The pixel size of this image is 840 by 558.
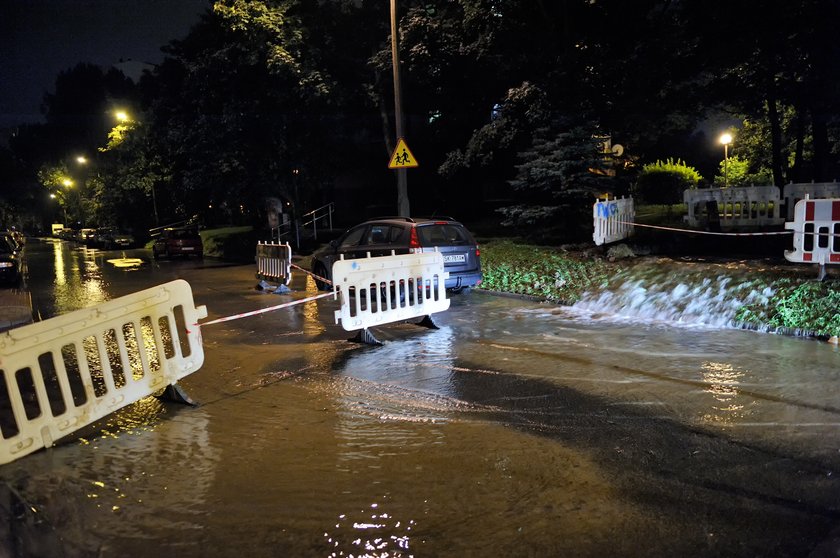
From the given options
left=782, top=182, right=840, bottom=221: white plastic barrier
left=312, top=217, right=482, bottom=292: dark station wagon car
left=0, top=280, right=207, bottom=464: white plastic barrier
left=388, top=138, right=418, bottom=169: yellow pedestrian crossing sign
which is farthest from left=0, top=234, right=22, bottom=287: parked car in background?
left=782, top=182, right=840, bottom=221: white plastic barrier

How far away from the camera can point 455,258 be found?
12391mm

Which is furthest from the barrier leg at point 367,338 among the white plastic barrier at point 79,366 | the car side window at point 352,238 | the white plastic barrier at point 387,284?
the car side window at point 352,238

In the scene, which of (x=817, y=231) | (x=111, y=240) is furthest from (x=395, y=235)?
(x=111, y=240)

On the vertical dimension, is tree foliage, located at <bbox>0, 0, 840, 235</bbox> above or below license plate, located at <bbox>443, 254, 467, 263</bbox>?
above

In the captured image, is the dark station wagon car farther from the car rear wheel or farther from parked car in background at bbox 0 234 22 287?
parked car in background at bbox 0 234 22 287

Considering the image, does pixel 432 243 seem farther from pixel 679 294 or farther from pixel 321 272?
pixel 679 294

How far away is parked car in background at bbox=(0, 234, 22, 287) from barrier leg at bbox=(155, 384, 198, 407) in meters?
15.6

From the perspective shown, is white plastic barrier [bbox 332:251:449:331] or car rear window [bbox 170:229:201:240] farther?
car rear window [bbox 170:229:201:240]

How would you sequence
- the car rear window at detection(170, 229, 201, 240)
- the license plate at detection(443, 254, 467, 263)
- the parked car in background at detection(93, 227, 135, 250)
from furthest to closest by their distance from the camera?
the parked car in background at detection(93, 227, 135, 250)
the car rear window at detection(170, 229, 201, 240)
the license plate at detection(443, 254, 467, 263)

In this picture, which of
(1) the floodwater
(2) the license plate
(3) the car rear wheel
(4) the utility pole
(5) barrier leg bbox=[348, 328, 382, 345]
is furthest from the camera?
(4) the utility pole

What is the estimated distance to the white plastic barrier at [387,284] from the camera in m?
8.58

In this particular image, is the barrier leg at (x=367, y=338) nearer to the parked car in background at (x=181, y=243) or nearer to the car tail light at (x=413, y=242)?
the car tail light at (x=413, y=242)

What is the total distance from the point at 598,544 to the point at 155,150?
37834 mm

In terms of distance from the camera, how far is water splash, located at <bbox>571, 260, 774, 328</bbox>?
31.7ft
